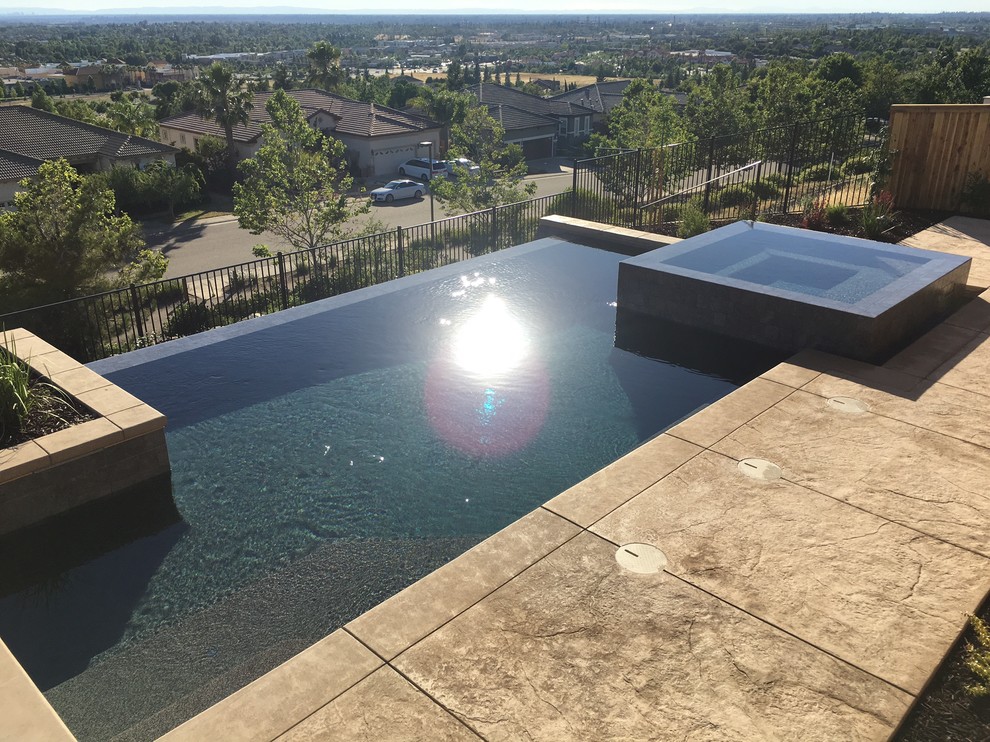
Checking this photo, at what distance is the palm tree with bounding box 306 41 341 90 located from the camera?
258 feet

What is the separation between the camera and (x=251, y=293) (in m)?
15.2

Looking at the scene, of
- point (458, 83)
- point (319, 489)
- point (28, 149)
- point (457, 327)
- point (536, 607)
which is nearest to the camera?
point (536, 607)

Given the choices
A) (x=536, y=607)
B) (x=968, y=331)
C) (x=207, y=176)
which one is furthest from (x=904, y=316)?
(x=207, y=176)

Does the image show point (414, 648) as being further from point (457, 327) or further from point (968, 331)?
point (968, 331)

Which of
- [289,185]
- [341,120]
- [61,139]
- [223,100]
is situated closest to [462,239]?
[289,185]

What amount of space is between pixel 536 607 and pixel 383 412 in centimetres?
410

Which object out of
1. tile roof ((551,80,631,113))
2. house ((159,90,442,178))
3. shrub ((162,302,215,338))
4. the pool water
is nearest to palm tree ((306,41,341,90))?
house ((159,90,442,178))

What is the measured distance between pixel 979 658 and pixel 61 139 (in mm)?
53315

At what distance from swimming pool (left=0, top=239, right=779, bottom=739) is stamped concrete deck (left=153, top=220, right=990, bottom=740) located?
0.94 metres

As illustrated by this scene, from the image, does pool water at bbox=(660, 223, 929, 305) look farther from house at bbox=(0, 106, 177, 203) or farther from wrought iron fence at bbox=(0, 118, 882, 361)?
house at bbox=(0, 106, 177, 203)

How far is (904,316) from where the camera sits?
8.84 m

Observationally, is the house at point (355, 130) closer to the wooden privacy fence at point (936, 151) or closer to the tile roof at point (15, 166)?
the tile roof at point (15, 166)

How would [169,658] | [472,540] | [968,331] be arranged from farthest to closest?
[968,331], [472,540], [169,658]

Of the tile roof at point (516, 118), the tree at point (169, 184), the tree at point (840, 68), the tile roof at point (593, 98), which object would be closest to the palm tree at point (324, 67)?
the tile roof at point (516, 118)
